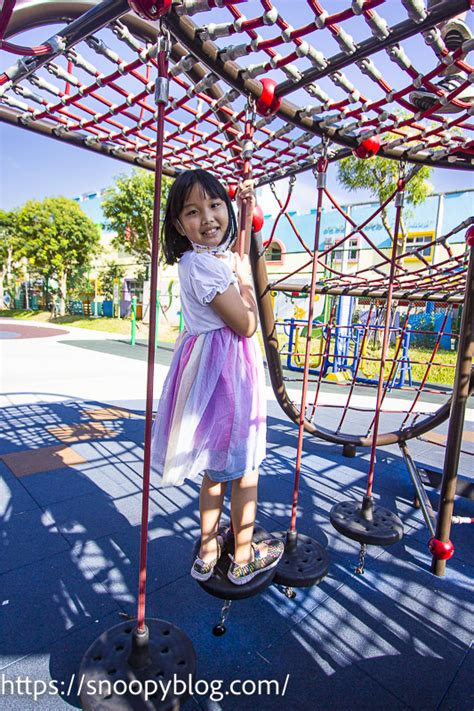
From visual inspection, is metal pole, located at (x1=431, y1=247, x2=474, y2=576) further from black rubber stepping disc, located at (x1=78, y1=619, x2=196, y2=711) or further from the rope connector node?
the rope connector node

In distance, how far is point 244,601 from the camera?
180 cm

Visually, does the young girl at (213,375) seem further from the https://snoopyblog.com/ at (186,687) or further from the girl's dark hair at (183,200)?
the https://snoopyblog.com/ at (186,687)

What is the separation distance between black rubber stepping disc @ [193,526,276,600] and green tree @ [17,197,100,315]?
24.2 meters

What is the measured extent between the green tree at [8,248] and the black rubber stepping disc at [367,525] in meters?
26.3

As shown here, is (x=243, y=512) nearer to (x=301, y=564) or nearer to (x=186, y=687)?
(x=301, y=564)

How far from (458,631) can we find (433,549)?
12.8 inches

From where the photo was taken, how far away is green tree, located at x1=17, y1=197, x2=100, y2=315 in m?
22.6

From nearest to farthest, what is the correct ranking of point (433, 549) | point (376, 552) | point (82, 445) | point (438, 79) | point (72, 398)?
point (438, 79), point (433, 549), point (376, 552), point (82, 445), point (72, 398)

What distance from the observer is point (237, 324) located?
4.45ft

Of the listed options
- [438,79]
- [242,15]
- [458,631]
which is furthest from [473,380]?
[242,15]

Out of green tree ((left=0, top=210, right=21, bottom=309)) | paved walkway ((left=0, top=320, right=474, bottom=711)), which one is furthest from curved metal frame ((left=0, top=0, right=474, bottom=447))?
green tree ((left=0, top=210, right=21, bottom=309))

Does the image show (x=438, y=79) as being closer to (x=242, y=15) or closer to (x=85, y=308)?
(x=242, y=15)

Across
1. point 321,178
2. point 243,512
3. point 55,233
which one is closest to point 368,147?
point 321,178

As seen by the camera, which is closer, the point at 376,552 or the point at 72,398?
the point at 376,552
